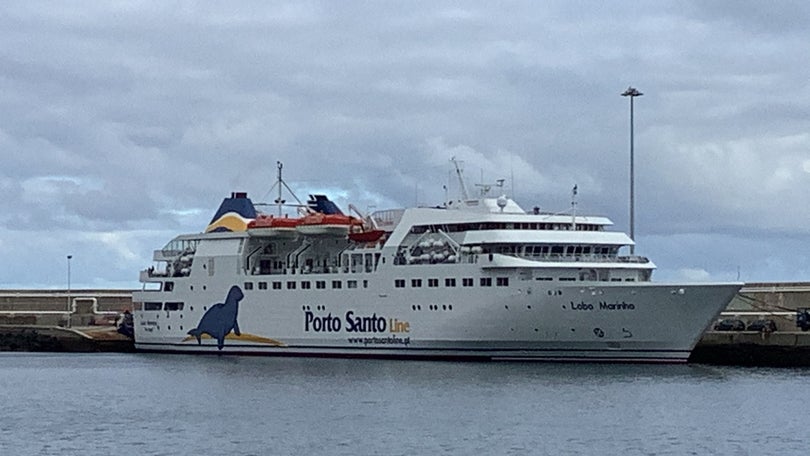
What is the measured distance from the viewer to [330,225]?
2336 inches

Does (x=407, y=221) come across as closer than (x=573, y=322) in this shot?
No

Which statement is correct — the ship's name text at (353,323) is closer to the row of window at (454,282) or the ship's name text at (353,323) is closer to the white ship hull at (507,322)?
the white ship hull at (507,322)

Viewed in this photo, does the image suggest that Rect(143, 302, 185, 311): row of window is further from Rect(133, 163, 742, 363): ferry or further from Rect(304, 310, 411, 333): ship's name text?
Rect(304, 310, 411, 333): ship's name text

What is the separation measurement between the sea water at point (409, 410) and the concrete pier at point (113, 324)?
4.15ft

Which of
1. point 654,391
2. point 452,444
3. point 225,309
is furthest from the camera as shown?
point 225,309

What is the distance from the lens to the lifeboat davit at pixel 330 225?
59.3 meters

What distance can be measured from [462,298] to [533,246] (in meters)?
3.02

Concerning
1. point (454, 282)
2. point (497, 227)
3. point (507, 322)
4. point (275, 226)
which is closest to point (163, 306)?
point (275, 226)

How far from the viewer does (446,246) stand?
55.2 m

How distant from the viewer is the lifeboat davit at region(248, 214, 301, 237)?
61062 mm

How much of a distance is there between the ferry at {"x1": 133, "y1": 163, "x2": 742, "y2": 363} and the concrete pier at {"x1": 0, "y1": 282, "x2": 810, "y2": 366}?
3.76 metres

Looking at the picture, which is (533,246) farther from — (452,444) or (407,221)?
(452,444)

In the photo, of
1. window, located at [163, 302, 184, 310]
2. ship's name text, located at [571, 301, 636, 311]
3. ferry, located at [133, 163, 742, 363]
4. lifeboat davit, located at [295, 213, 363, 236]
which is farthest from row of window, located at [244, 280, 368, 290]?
ship's name text, located at [571, 301, 636, 311]

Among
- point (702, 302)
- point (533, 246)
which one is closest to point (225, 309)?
point (533, 246)
